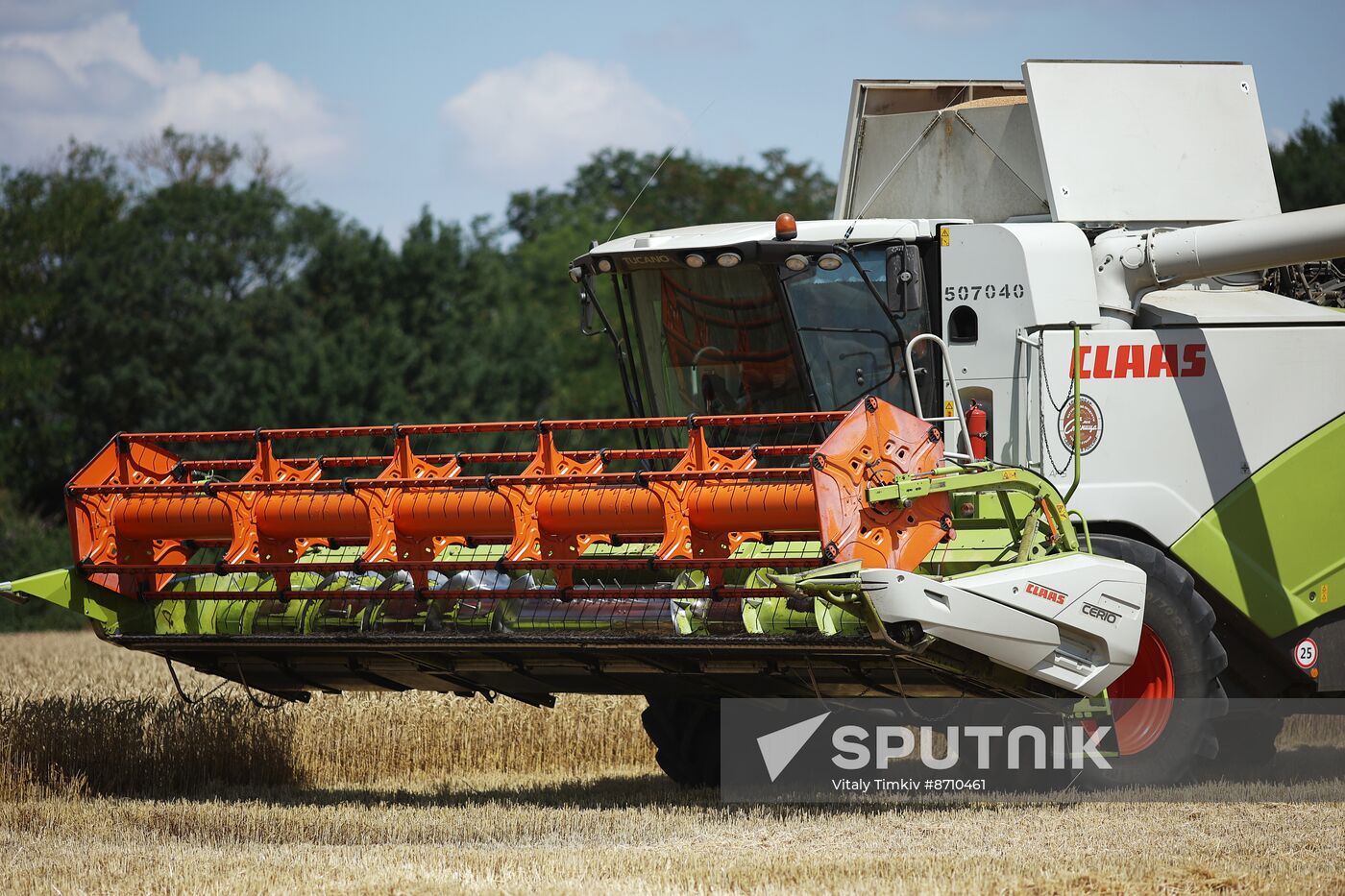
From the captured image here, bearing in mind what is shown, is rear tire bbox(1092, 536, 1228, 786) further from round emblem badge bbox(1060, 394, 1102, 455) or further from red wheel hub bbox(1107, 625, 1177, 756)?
round emblem badge bbox(1060, 394, 1102, 455)

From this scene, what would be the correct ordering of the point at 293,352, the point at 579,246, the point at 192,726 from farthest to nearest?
the point at 579,246 → the point at 293,352 → the point at 192,726

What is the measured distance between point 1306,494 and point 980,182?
228cm

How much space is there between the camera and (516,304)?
33625mm

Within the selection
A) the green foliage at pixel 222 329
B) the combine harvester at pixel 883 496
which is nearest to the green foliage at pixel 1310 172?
the green foliage at pixel 222 329

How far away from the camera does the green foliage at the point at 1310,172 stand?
27422 millimetres

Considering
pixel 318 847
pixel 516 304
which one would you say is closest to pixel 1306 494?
pixel 318 847

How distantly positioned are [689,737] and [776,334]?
6.43 ft

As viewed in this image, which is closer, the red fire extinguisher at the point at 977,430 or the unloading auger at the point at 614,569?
the unloading auger at the point at 614,569

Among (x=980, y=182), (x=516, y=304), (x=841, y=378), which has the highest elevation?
(x=516, y=304)

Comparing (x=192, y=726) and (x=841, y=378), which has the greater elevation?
(x=841, y=378)

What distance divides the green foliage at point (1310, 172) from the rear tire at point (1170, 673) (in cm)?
2228

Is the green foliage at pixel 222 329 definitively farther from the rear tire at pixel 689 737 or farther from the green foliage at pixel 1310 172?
the rear tire at pixel 689 737

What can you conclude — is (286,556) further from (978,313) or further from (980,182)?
(980,182)

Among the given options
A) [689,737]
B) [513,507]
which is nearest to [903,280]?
[513,507]
